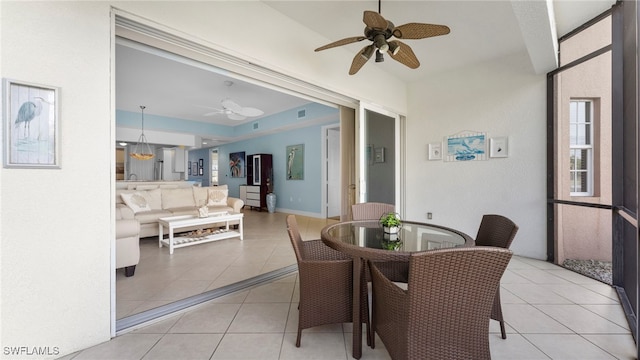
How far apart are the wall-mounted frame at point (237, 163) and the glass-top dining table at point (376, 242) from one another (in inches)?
303

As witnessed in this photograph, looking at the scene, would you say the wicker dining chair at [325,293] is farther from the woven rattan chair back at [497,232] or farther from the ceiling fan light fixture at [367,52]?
the ceiling fan light fixture at [367,52]

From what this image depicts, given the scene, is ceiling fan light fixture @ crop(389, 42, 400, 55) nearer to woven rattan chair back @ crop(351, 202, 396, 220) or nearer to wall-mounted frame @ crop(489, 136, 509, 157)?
woven rattan chair back @ crop(351, 202, 396, 220)

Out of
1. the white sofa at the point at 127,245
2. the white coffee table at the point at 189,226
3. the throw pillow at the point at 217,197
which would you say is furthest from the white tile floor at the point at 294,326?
the throw pillow at the point at 217,197

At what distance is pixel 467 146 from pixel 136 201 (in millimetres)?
5675

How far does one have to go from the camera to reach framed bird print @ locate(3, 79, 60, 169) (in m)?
1.43

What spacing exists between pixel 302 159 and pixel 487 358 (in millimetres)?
6478

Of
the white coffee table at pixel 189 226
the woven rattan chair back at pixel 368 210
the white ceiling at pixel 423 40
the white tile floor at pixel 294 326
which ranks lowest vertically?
Result: the white tile floor at pixel 294 326

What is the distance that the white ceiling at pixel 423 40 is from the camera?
101 inches

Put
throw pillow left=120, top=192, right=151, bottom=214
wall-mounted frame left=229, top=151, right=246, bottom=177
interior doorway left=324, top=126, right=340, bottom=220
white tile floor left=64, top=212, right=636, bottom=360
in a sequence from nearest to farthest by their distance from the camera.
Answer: white tile floor left=64, top=212, right=636, bottom=360 → throw pillow left=120, top=192, right=151, bottom=214 → interior doorway left=324, top=126, right=340, bottom=220 → wall-mounted frame left=229, top=151, right=246, bottom=177

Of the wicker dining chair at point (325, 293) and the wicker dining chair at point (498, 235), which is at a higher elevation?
the wicker dining chair at point (498, 235)

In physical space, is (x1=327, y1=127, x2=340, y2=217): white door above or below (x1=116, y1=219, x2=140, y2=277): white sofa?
above

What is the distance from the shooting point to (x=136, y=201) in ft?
15.5

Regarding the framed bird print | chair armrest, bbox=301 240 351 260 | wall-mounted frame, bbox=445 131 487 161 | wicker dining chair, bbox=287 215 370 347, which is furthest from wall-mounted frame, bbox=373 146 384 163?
the framed bird print

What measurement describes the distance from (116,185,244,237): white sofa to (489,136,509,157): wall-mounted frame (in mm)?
4664
